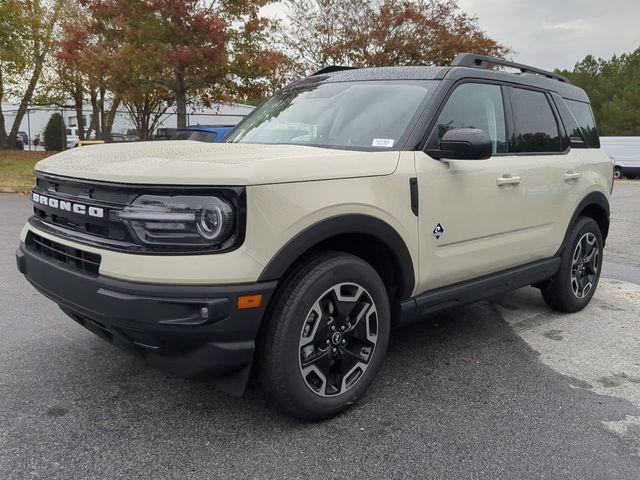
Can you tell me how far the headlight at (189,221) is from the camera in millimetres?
2395

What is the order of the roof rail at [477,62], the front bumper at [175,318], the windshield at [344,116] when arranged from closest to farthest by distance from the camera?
the front bumper at [175,318]
the windshield at [344,116]
the roof rail at [477,62]

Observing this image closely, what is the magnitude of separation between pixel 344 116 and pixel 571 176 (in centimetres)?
200

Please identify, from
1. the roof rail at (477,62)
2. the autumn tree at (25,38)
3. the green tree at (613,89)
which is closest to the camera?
the roof rail at (477,62)

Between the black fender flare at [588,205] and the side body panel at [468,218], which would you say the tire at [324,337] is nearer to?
the side body panel at [468,218]

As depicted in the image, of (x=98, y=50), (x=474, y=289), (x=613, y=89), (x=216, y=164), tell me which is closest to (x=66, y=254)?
(x=216, y=164)

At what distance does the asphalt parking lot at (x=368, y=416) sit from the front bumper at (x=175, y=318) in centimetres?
43

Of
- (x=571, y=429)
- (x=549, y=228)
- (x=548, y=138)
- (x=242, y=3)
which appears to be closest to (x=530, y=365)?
(x=571, y=429)

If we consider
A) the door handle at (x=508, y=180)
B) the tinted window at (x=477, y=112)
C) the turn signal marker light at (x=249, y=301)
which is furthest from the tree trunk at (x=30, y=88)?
the turn signal marker light at (x=249, y=301)

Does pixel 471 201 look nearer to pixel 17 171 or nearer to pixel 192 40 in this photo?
pixel 192 40

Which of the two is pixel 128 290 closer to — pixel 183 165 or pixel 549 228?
pixel 183 165

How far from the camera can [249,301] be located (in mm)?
2443

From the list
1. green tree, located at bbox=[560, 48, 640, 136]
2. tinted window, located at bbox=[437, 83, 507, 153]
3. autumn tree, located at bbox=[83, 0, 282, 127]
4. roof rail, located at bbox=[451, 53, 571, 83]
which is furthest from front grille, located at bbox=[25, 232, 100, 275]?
green tree, located at bbox=[560, 48, 640, 136]

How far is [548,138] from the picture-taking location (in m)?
4.31

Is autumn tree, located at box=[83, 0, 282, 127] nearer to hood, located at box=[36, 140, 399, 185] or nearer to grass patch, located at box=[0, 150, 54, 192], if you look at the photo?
grass patch, located at box=[0, 150, 54, 192]
